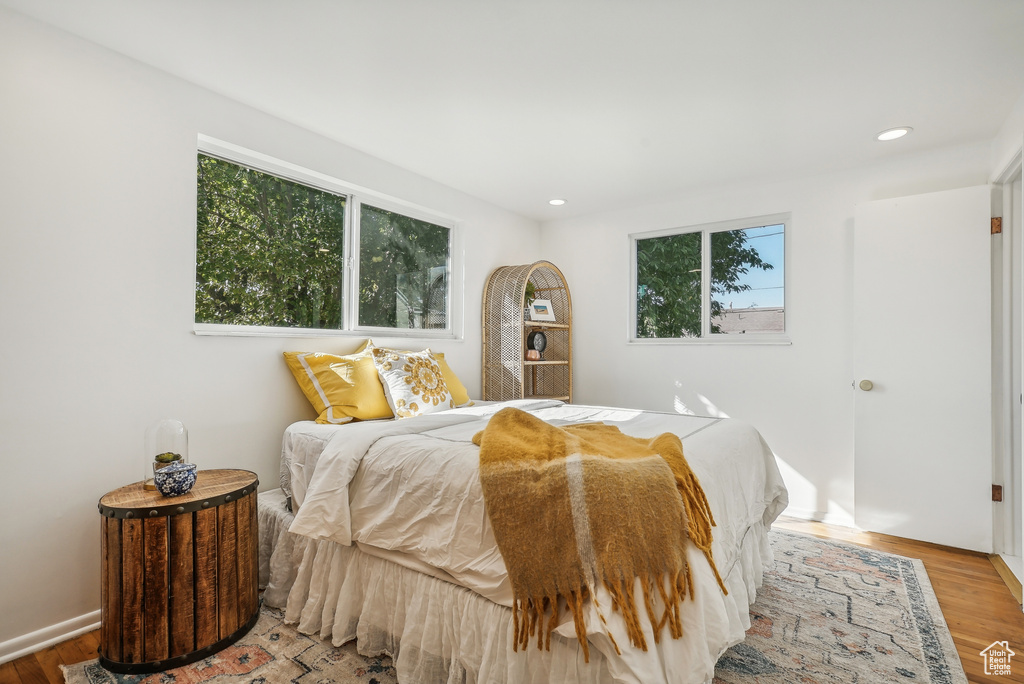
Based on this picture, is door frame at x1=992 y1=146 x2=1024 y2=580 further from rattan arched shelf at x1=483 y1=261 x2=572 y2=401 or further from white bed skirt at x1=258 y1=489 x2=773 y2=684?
rattan arched shelf at x1=483 y1=261 x2=572 y2=401

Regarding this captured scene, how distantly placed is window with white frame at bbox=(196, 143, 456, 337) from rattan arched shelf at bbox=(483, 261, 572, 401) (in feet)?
1.33

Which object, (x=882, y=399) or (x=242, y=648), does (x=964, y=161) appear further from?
(x=242, y=648)

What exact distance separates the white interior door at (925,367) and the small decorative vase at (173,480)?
3611mm

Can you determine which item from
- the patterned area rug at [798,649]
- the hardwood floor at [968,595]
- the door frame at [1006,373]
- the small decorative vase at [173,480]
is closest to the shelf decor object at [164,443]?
the small decorative vase at [173,480]

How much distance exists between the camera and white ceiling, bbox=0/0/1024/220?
1869 mm

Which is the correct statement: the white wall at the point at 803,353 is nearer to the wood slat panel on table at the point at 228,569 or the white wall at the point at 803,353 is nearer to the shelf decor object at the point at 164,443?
the wood slat panel on table at the point at 228,569

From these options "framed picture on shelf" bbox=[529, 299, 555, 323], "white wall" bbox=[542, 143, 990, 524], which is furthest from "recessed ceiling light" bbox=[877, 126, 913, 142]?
"framed picture on shelf" bbox=[529, 299, 555, 323]

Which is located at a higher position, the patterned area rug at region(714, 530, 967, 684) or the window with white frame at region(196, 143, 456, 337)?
the window with white frame at region(196, 143, 456, 337)

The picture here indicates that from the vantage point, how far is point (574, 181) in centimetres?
371

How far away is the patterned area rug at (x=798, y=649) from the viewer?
5.76 feet

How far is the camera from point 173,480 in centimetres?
186

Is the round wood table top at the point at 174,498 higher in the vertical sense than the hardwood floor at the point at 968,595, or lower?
higher

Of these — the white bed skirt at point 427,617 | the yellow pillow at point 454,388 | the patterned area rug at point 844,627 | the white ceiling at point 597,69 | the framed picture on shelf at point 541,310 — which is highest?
the white ceiling at point 597,69

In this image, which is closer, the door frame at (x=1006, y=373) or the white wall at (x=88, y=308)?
the white wall at (x=88, y=308)
